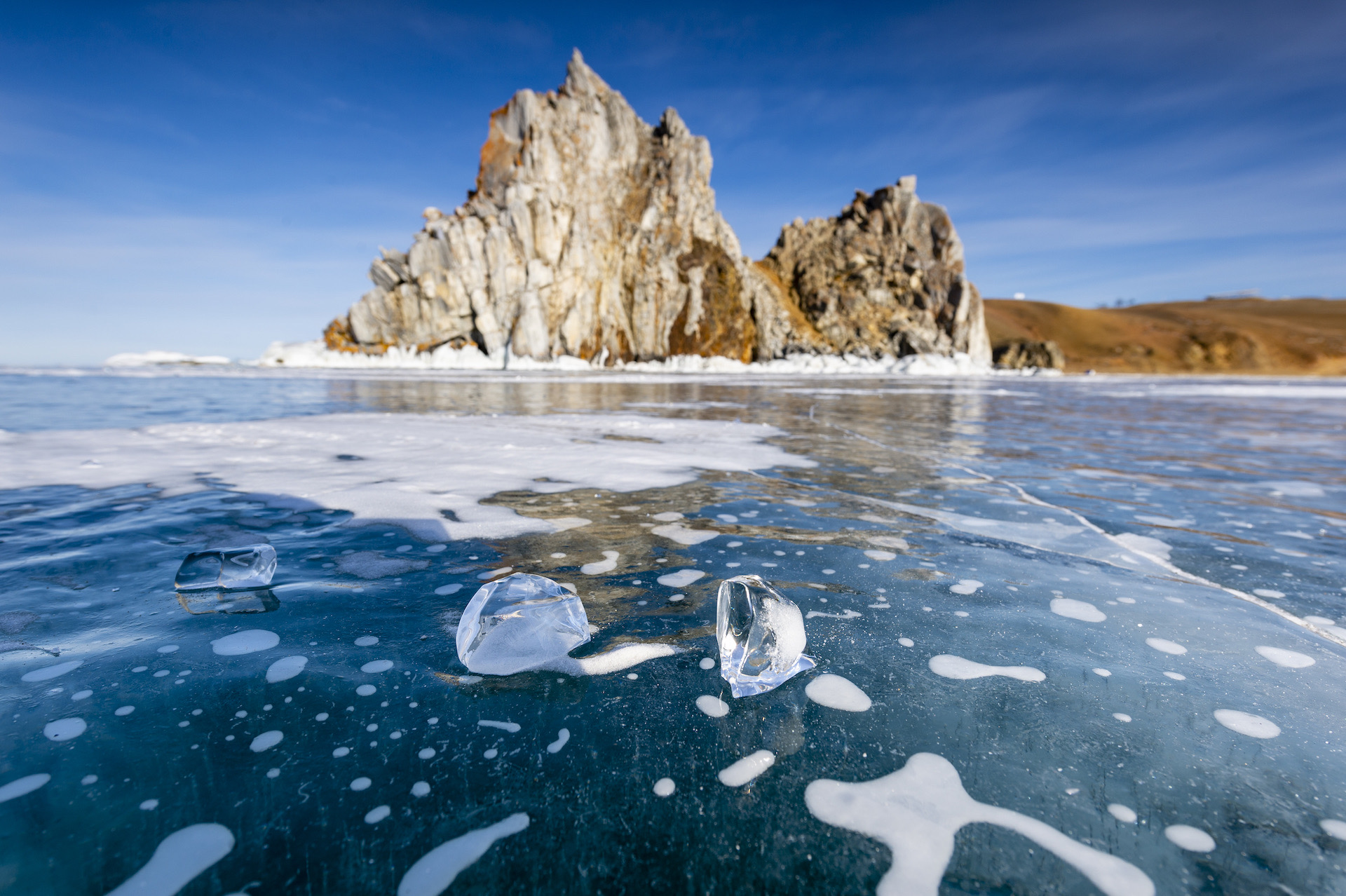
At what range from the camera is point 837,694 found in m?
1.58

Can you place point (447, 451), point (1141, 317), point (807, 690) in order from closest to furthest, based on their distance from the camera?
point (807, 690) < point (447, 451) < point (1141, 317)

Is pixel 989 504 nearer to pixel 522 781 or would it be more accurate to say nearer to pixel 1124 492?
pixel 1124 492

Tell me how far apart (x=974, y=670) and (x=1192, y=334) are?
10921 centimetres

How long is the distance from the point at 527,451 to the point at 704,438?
234 centimetres

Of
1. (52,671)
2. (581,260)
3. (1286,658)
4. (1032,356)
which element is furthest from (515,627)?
(1032,356)

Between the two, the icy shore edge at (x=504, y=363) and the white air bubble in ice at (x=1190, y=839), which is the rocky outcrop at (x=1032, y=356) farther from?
the white air bubble in ice at (x=1190, y=839)

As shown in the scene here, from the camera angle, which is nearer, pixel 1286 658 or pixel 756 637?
pixel 756 637

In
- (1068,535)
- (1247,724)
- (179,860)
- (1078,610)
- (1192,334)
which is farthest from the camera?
(1192,334)

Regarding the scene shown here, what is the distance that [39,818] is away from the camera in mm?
1101

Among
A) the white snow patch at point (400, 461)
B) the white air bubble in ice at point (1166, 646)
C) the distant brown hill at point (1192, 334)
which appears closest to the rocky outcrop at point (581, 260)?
the white snow patch at point (400, 461)

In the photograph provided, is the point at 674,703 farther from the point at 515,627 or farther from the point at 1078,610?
the point at 1078,610

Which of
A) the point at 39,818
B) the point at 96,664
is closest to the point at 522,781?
the point at 39,818

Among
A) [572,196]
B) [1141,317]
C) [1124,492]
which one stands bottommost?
[1124,492]

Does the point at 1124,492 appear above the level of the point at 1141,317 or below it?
below
